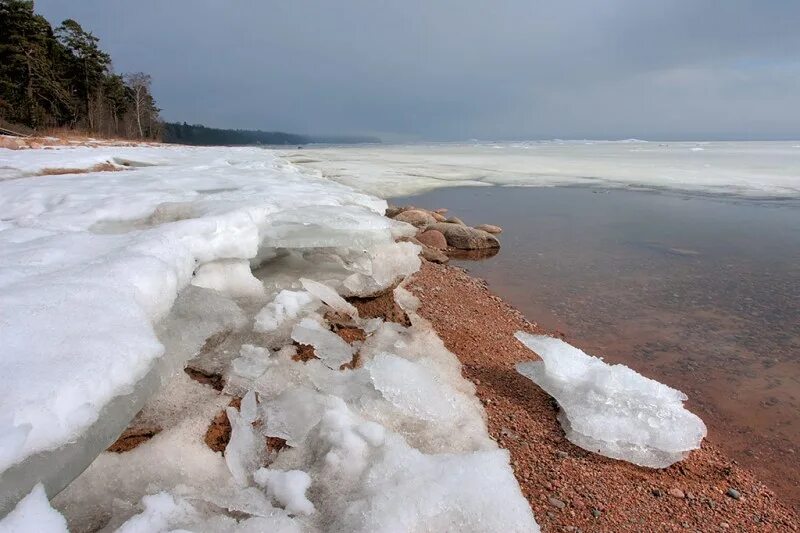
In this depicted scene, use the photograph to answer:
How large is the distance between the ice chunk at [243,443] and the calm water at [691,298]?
9.50 ft

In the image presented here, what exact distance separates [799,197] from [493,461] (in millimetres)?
16725

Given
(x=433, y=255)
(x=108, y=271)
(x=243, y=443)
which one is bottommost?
(x=433, y=255)

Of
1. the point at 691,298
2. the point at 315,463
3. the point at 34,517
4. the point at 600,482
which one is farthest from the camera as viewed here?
the point at 691,298

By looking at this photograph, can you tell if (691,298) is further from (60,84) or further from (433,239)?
(60,84)

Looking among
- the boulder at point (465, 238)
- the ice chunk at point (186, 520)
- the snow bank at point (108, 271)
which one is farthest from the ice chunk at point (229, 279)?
the boulder at point (465, 238)

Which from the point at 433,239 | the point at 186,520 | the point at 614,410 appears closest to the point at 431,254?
the point at 433,239

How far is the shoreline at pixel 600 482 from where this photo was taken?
6.81ft

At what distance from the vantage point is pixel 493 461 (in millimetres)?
2023

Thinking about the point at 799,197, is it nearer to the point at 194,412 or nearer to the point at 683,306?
the point at 683,306

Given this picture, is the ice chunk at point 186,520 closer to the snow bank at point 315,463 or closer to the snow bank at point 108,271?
the snow bank at point 315,463

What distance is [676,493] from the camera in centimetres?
230

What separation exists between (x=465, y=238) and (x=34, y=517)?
7.22m

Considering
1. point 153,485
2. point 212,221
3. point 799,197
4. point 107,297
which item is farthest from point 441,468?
point 799,197

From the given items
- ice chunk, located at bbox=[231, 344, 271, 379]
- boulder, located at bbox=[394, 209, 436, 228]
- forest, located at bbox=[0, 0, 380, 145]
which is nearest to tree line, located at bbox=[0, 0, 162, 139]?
forest, located at bbox=[0, 0, 380, 145]
